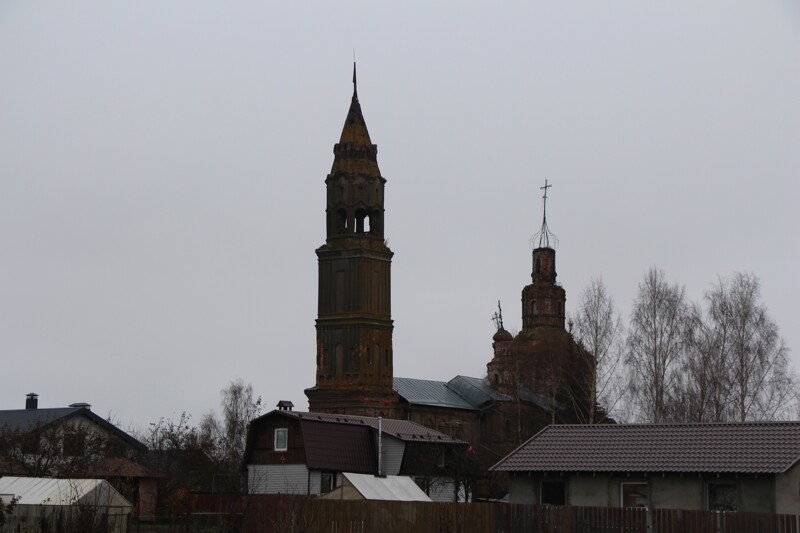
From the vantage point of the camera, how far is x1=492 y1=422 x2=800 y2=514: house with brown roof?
34469 mm

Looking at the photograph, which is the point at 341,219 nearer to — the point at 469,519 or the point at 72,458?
the point at 72,458

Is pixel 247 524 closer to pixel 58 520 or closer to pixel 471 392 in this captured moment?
pixel 58 520

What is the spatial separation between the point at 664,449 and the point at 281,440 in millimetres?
28013

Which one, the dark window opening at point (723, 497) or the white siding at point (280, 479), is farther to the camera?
the white siding at point (280, 479)

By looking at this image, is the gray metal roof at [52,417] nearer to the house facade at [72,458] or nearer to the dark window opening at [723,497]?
the house facade at [72,458]

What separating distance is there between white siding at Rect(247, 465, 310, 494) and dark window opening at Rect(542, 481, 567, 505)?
72.4 ft

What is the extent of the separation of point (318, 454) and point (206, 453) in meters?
11.8

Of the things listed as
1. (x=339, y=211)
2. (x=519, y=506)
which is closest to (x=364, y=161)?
(x=339, y=211)

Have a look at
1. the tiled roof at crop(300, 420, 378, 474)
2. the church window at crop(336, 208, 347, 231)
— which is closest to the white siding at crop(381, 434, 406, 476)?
the tiled roof at crop(300, 420, 378, 474)

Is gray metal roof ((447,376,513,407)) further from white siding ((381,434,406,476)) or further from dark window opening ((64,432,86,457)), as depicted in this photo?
dark window opening ((64,432,86,457))

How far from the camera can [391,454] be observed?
211ft

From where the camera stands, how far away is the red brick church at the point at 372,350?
292 feet

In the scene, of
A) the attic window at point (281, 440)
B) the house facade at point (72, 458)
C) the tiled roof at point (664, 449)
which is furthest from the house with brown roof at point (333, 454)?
the tiled roof at point (664, 449)

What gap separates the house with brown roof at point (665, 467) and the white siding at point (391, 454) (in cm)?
2382
